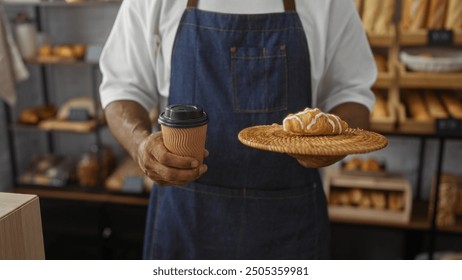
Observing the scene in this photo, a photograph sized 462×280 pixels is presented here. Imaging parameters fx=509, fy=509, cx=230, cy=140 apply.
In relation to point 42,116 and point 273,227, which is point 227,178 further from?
point 42,116

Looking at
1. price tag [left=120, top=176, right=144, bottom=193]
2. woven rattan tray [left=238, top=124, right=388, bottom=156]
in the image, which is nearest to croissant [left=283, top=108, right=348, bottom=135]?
Answer: woven rattan tray [left=238, top=124, right=388, bottom=156]

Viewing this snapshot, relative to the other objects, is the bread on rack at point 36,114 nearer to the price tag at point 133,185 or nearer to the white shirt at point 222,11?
the price tag at point 133,185

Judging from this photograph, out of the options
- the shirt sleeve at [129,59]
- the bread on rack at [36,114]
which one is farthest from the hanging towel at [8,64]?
the shirt sleeve at [129,59]

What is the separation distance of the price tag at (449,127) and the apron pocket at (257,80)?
3.76 ft

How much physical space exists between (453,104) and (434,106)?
0.07m

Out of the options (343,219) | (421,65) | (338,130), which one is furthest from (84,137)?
(338,130)

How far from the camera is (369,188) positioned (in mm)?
2238

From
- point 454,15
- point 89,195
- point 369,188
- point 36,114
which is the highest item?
point 454,15

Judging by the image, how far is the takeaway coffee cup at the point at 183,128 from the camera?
67 centimetres

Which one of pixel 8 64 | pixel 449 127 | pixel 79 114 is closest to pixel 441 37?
pixel 449 127

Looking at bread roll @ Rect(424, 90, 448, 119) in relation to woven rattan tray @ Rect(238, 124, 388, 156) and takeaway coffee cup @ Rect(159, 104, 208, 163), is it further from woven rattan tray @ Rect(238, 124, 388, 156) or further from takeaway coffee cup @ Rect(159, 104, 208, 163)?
takeaway coffee cup @ Rect(159, 104, 208, 163)

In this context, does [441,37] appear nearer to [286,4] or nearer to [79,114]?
Answer: [286,4]

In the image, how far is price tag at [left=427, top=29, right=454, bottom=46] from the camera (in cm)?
192

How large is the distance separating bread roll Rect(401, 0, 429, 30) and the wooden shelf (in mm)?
1428
